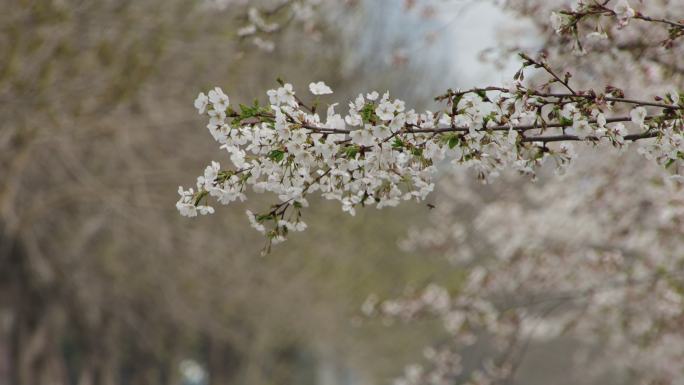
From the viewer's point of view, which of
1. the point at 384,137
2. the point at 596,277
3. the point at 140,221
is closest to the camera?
the point at 384,137

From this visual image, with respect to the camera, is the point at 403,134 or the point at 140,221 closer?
the point at 403,134

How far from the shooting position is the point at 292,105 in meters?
3.00

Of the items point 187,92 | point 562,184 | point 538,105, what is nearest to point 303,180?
point 538,105

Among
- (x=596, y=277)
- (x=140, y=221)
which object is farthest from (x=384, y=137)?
(x=140, y=221)

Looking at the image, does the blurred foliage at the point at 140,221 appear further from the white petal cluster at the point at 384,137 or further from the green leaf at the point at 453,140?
the green leaf at the point at 453,140

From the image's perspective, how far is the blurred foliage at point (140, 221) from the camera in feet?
32.1

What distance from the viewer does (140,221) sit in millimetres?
12555

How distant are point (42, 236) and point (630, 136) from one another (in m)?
13.8

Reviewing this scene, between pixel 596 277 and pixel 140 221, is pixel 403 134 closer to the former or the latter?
pixel 596 277

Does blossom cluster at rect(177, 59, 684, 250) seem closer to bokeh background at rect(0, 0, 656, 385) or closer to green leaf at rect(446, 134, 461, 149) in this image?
green leaf at rect(446, 134, 461, 149)

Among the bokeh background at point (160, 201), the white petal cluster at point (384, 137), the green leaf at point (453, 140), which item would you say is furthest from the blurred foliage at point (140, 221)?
the green leaf at point (453, 140)

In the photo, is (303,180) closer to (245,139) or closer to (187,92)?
(245,139)

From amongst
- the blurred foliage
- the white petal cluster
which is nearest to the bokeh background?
the blurred foliage

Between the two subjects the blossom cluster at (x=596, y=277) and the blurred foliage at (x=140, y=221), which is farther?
the blurred foliage at (x=140, y=221)
